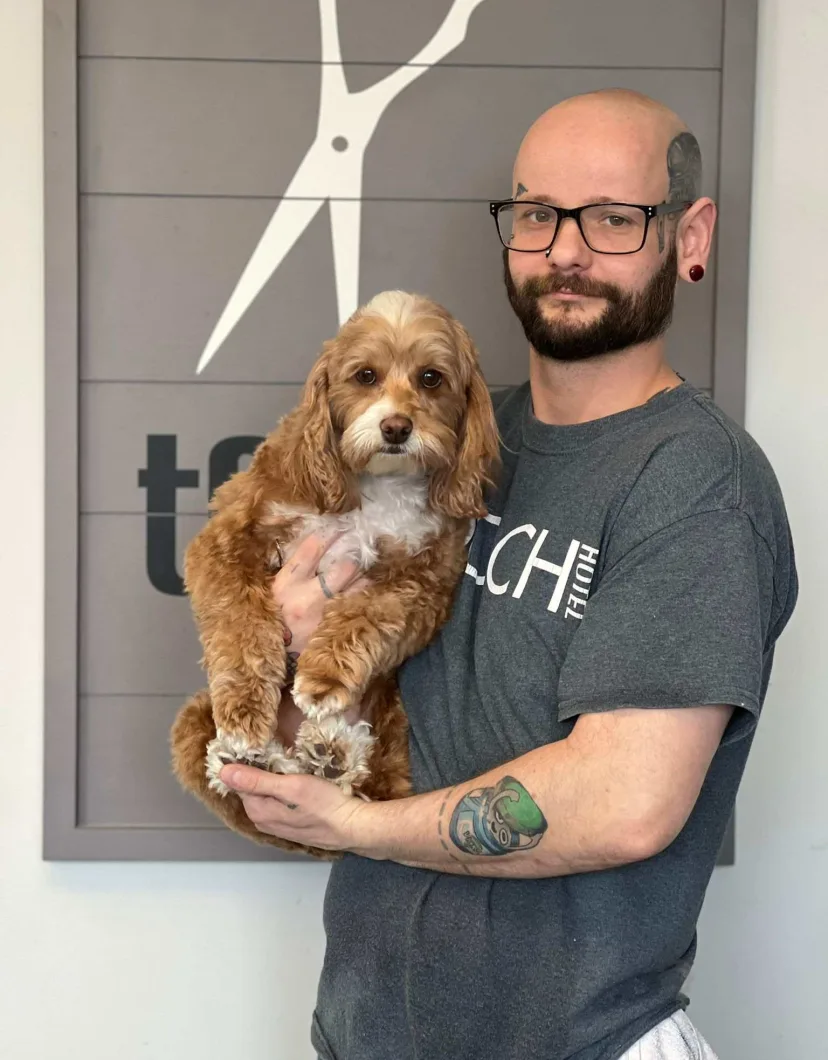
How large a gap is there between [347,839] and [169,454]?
118cm

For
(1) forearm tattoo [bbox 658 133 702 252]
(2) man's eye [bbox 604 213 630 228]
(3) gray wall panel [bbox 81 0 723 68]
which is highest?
(3) gray wall panel [bbox 81 0 723 68]

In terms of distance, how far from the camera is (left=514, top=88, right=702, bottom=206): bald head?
1831mm

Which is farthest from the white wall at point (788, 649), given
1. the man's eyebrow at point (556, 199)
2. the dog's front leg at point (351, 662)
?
the dog's front leg at point (351, 662)

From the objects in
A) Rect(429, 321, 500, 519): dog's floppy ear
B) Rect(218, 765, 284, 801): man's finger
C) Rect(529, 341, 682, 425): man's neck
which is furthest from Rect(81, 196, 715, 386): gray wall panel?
Rect(218, 765, 284, 801): man's finger

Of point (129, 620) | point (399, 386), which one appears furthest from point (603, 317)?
point (129, 620)

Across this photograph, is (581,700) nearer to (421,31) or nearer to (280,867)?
(280,867)

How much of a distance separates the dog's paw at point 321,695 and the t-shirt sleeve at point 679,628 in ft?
1.70

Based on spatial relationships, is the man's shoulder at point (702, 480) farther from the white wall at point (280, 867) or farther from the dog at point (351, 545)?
the white wall at point (280, 867)

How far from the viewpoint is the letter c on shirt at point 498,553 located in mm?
1831

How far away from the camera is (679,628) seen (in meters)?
1.48

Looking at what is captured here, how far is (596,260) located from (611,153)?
19 cm

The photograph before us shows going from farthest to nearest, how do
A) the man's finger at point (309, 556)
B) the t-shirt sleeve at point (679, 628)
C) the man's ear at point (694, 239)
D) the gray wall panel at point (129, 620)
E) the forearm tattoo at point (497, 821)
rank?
the gray wall panel at point (129, 620), the man's finger at point (309, 556), the man's ear at point (694, 239), the forearm tattoo at point (497, 821), the t-shirt sleeve at point (679, 628)

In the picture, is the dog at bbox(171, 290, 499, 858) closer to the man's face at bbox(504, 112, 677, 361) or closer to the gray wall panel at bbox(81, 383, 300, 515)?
the man's face at bbox(504, 112, 677, 361)

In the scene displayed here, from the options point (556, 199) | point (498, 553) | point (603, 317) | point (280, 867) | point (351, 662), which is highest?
point (556, 199)
